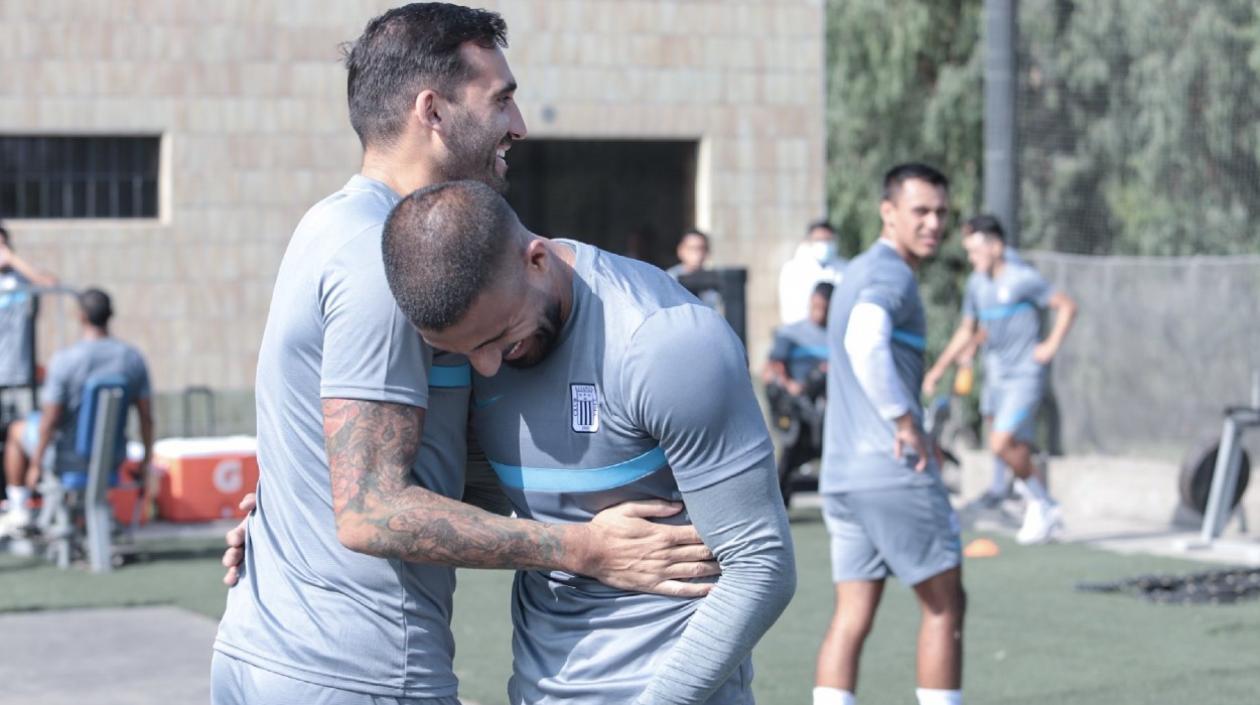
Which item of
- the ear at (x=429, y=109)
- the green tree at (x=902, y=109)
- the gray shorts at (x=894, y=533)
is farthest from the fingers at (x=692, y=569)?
the green tree at (x=902, y=109)

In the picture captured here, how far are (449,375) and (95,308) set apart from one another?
29.2ft

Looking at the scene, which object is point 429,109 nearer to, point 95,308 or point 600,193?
point 95,308

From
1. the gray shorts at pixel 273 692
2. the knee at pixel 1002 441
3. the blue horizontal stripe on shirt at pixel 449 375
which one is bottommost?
the knee at pixel 1002 441

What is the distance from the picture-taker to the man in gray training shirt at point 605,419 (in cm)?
264

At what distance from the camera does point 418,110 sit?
295cm

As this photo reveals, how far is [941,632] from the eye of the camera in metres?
5.87

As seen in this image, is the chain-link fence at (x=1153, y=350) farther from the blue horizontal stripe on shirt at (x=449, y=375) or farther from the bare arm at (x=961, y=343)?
the blue horizontal stripe on shirt at (x=449, y=375)

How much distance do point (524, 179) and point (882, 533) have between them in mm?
16243

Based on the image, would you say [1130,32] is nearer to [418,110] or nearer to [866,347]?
[866,347]

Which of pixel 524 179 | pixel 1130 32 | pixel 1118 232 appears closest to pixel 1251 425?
pixel 1118 232

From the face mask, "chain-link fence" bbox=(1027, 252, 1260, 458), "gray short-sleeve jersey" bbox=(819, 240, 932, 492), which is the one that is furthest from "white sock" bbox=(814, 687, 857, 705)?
the face mask

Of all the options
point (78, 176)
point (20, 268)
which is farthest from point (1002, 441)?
point (78, 176)

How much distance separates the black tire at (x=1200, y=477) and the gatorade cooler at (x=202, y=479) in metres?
6.24

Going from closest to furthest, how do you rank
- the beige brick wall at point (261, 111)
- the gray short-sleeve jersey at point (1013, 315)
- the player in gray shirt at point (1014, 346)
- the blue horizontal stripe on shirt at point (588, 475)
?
the blue horizontal stripe on shirt at point (588, 475)
the player in gray shirt at point (1014, 346)
the gray short-sleeve jersey at point (1013, 315)
the beige brick wall at point (261, 111)
